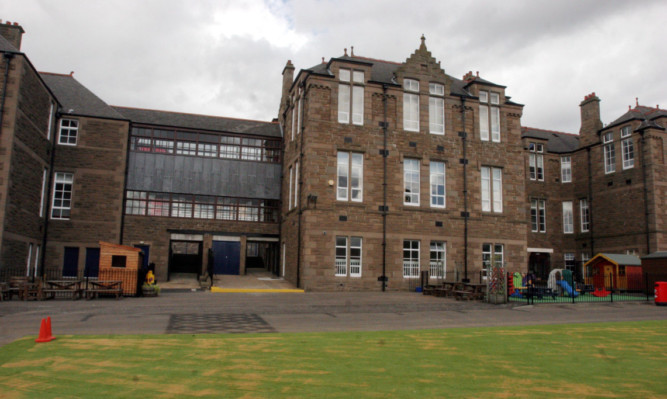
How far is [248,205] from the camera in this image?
3341 cm

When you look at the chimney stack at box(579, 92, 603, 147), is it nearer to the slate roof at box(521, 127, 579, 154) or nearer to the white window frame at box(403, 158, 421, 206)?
the slate roof at box(521, 127, 579, 154)

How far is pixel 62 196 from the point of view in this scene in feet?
95.7

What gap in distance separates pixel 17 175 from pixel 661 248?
123 feet

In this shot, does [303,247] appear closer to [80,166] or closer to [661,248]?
[80,166]

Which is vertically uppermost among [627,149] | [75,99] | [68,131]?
[75,99]

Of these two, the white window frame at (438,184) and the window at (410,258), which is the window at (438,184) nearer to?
the white window frame at (438,184)

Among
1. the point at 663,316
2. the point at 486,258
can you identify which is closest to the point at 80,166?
the point at 486,258

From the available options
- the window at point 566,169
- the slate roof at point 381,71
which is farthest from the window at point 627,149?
the slate roof at point 381,71

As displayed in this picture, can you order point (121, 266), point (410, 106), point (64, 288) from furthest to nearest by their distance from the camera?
point (410, 106) < point (121, 266) < point (64, 288)

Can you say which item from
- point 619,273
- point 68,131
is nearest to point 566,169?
point 619,273

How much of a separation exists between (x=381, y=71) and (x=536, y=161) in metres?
16.9

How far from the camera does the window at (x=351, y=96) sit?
28.0m

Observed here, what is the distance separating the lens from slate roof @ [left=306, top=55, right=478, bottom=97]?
2845cm

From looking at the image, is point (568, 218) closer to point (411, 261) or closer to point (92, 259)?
point (411, 261)
